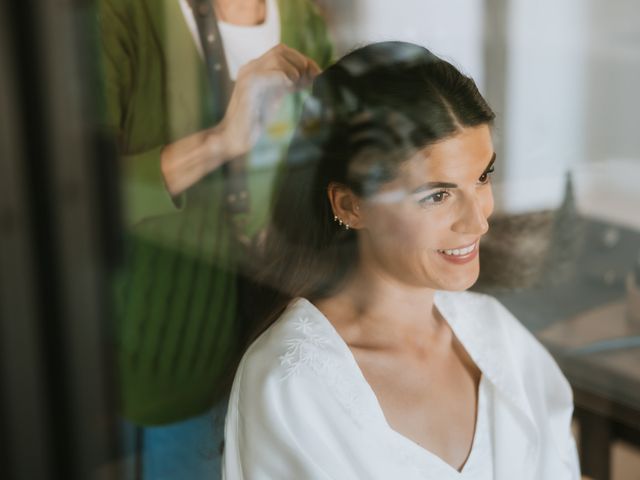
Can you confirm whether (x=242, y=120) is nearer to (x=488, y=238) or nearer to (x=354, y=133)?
(x=354, y=133)

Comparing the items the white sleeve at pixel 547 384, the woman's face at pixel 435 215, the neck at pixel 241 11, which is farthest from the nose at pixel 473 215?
the neck at pixel 241 11

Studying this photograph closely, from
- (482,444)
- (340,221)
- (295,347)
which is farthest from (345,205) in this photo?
(482,444)

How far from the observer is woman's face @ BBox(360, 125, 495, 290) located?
591 mm

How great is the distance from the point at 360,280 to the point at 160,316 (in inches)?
8.9

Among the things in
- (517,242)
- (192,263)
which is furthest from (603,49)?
(192,263)

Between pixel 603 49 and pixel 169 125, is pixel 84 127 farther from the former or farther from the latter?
pixel 603 49

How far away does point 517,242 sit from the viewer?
689mm

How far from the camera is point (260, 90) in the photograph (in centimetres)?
67

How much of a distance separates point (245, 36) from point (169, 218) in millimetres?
174

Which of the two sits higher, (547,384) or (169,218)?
(169,218)

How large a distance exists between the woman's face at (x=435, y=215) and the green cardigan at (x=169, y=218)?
0.12m

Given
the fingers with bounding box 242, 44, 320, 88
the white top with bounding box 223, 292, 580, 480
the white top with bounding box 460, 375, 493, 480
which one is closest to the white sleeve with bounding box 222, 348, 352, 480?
the white top with bounding box 223, 292, 580, 480

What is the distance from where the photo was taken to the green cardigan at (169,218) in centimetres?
68

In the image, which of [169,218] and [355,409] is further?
[169,218]
